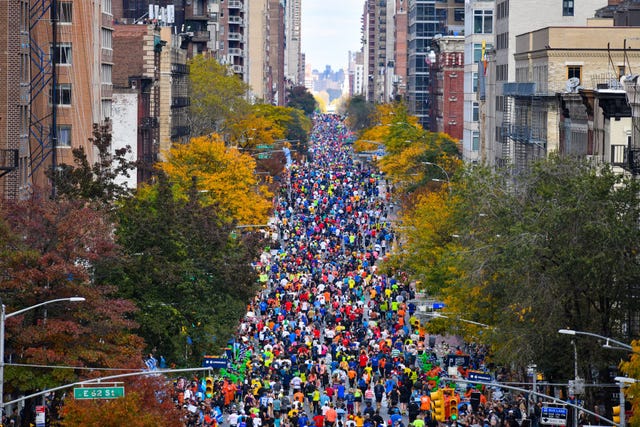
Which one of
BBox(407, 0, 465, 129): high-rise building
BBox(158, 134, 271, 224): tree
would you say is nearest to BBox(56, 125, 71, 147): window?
BBox(158, 134, 271, 224): tree

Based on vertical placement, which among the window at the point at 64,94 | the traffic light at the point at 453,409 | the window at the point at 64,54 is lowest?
the traffic light at the point at 453,409

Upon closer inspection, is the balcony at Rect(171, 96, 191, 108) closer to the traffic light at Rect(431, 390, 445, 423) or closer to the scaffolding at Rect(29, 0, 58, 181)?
the scaffolding at Rect(29, 0, 58, 181)

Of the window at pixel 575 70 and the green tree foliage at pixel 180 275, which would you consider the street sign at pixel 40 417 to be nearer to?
the green tree foliage at pixel 180 275

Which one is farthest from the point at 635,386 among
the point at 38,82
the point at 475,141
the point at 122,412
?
the point at 475,141

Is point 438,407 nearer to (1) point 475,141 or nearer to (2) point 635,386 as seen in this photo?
(2) point 635,386

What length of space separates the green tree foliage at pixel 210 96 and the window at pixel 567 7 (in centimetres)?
3278

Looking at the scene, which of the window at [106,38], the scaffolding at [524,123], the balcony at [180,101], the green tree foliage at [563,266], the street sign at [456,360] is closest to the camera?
the green tree foliage at [563,266]

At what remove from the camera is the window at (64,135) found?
6825cm

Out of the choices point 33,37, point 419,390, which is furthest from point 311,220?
point 419,390

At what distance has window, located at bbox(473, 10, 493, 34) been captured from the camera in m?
124

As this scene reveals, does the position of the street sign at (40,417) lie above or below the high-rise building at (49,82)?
below

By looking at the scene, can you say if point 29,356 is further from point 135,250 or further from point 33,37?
point 33,37

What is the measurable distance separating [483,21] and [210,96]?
2155cm

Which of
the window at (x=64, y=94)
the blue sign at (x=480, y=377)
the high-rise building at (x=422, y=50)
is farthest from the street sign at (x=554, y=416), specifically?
the high-rise building at (x=422, y=50)
